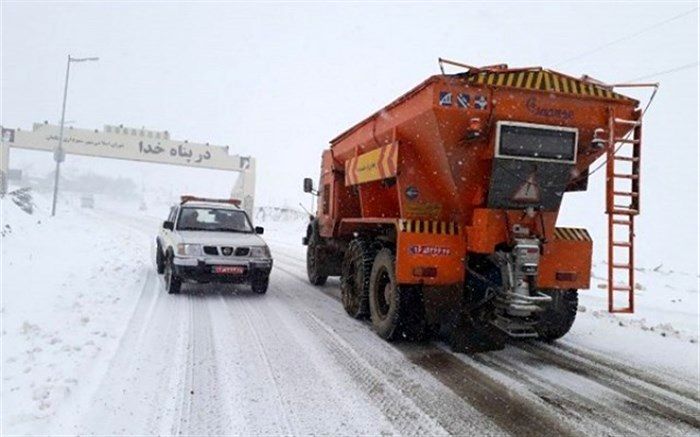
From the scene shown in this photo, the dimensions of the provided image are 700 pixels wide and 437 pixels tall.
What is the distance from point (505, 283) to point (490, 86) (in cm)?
219

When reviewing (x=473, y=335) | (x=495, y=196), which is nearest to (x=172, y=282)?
(x=473, y=335)

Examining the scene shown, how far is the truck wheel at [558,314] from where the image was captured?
A: 6.48 meters

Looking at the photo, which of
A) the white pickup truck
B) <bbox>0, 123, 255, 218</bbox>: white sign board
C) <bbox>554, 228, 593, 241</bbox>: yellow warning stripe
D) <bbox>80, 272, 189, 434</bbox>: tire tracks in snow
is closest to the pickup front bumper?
the white pickup truck

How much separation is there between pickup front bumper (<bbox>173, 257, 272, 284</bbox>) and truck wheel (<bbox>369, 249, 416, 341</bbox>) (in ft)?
8.80

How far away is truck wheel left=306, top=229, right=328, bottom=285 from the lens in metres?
11.1

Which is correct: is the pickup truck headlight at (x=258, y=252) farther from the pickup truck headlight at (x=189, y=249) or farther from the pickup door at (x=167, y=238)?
the pickup door at (x=167, y=238)

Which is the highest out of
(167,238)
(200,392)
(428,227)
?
(428,227)

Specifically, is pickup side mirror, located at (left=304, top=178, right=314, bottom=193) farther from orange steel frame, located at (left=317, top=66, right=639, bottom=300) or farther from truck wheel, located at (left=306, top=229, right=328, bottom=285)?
orange steel frame, located at (left=317, top=66, right=639, bottom=300)

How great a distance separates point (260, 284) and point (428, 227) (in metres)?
4.15

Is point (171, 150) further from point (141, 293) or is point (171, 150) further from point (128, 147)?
point (141, 293)

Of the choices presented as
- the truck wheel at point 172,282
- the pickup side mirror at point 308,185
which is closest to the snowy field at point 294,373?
the truck wheel at point 172,282

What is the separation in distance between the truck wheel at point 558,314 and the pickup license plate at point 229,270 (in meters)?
4.87

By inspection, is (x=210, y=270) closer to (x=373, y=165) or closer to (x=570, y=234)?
(x=373, y=165)

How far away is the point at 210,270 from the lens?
345 inches
